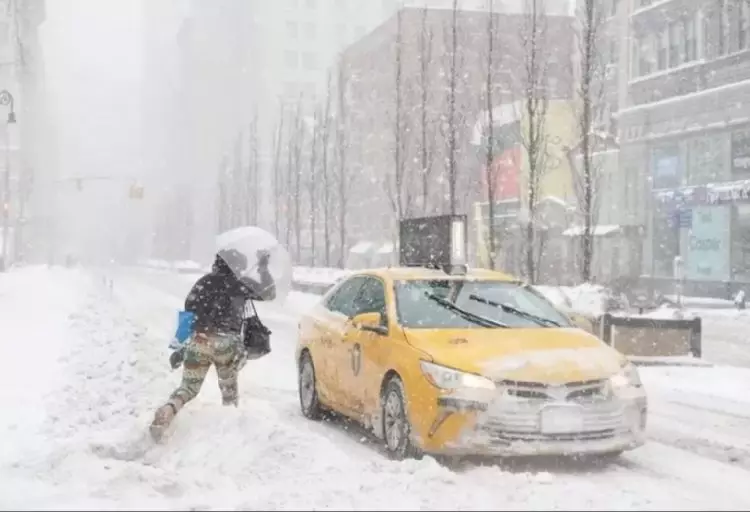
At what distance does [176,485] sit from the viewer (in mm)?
6184

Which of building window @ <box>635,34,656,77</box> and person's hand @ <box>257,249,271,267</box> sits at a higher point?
building window @ <box>635,34,656,77</box>

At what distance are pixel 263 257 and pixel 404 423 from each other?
190 centimetres

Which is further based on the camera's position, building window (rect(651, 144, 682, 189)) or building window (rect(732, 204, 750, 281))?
building window (rect(651, 144, 682, 189))

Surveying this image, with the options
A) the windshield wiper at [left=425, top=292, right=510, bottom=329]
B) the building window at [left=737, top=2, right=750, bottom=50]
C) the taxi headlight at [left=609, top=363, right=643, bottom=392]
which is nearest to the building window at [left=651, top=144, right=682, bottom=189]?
the building window at [left=737, top=2, right=750, bottom=50]

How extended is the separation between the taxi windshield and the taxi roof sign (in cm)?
132

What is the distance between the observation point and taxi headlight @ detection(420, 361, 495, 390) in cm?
731

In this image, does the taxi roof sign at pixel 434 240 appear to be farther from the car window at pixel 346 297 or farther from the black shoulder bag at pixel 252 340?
the black shoulder bag at pixel 252 340

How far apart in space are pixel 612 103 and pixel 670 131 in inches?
475

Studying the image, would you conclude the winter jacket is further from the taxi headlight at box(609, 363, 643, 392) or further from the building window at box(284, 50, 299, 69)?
the building window at box(284, 50, 299, 69)

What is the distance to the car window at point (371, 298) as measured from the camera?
9.01m

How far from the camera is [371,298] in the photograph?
9344 mm

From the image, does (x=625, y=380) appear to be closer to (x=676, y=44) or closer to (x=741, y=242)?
(x=741, y=242)

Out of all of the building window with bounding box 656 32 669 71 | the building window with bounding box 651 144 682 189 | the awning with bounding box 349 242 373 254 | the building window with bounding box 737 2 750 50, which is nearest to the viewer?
the building window with bounding box 737 2 750 50

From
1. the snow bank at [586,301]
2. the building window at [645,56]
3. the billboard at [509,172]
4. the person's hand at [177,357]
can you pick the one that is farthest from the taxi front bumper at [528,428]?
the billboard at [509,172]
